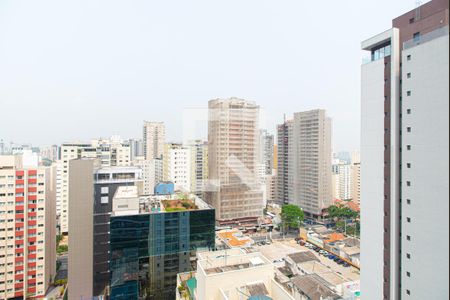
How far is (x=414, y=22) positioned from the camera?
2395 mm

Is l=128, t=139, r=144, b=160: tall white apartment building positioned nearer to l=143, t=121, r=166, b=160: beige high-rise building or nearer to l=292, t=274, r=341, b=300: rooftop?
l=143, t=121, r=166, b=160: beige high-rise building

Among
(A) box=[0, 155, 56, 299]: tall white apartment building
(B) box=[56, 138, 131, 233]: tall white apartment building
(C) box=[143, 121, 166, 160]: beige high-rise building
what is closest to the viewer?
(A) box=[0, 155, 56, 299]: tall white apartment building

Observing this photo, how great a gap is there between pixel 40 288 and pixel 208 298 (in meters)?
5.50

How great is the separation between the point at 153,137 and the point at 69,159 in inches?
301

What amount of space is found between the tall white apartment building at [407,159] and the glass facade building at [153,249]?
11.3ft

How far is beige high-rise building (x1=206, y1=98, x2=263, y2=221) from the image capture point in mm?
9562

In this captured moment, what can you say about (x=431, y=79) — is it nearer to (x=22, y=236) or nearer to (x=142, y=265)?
(x=142, y=265)

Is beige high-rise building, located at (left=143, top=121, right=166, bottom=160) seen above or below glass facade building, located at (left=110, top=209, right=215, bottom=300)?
above

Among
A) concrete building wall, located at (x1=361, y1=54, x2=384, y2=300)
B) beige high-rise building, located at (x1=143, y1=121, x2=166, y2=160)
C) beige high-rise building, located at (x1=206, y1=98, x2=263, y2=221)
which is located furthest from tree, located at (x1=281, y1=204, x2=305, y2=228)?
beige high-rise building, located at (x1=143, y1=121, x2=166, y2=160)

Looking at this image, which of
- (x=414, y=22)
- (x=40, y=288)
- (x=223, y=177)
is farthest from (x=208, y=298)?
(x=223, y=177)

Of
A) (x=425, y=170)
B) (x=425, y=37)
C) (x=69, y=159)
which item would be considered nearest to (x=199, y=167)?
(x=69, y=159)

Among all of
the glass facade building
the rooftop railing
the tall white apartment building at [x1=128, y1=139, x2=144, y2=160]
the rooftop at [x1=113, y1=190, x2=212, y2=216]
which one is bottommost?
the glass facade building

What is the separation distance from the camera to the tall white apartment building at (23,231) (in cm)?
606

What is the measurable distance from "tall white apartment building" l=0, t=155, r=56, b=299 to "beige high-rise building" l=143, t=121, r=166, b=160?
32.2ft
